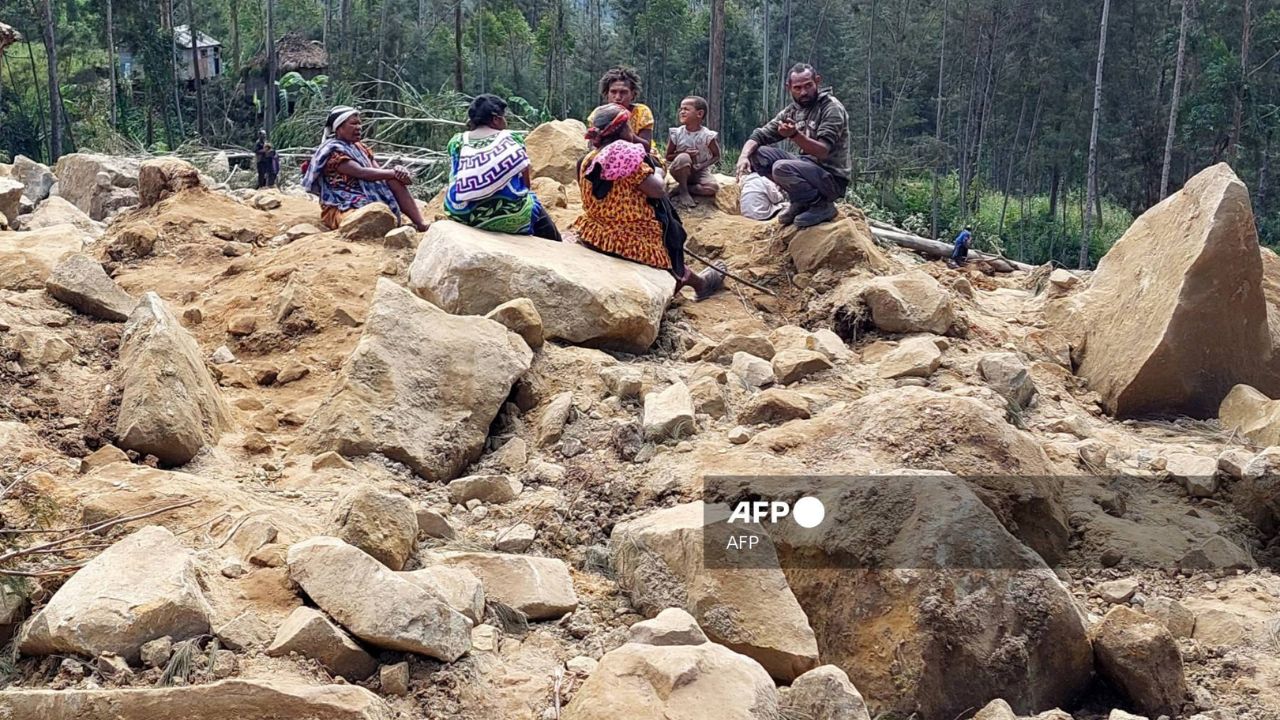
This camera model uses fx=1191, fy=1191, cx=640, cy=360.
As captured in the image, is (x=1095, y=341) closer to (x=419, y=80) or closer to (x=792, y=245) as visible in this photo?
(x=792, y=245)

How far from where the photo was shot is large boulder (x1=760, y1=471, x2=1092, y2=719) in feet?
9.53

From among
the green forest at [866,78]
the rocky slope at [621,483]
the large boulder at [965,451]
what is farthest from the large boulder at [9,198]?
the green forest at [866,78]

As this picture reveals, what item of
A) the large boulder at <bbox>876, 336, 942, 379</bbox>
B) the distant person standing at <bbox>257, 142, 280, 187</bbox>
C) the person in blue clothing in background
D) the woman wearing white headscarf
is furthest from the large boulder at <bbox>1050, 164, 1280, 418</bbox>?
the distant person standing at <bbox>257, 142, 280, 187</bbox>

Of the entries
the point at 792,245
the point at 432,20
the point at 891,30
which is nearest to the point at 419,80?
the point at 432,20

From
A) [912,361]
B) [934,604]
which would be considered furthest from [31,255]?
[934,604]

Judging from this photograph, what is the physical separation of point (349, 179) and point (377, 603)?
4303 mm

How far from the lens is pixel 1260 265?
5.14m

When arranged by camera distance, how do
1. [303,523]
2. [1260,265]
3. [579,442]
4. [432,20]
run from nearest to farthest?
[303,523] < [579,442] < [1260,265] < [432,20]

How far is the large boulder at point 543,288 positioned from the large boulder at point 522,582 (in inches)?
75.7

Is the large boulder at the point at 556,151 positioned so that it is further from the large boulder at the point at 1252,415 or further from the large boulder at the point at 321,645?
the large boulder at the point at 321,645

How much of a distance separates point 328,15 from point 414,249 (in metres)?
24.4

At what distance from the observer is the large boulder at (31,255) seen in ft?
16.5

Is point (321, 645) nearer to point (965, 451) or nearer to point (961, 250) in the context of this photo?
point (965, 451)

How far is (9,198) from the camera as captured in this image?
711cm
